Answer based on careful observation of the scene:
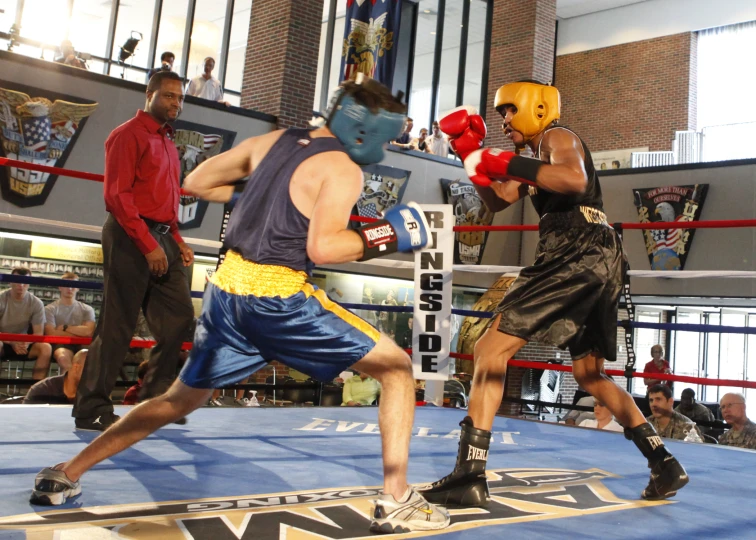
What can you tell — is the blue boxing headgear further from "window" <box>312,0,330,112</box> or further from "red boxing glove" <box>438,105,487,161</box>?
"window" <box>312,0,330,112</box>

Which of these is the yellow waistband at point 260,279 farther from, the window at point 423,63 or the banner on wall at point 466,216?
the window at point 423,63

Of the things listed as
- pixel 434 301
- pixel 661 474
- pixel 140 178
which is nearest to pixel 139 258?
pixel 140 178

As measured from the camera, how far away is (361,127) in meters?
1.79

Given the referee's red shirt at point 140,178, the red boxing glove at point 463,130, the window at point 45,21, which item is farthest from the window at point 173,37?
the red boxing glove at point 463,130

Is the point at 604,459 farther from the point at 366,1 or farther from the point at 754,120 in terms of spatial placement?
the point at 754,120

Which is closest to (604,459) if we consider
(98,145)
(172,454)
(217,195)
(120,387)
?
(172,454)

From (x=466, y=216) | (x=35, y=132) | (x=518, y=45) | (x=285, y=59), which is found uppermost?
(x=518, y=45)

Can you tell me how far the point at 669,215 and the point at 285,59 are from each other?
541 centimetres

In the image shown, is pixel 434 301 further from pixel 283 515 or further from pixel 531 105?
pixel 283 515

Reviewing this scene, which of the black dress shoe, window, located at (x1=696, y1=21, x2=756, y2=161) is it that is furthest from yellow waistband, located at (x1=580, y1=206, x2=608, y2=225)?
window, located at (x1=696, y1=21, x2=756, y2=161)

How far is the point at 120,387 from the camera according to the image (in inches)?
291

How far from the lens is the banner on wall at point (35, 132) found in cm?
713

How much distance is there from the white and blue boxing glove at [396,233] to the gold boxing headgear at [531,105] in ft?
2.56

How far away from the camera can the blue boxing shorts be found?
1727 millimetres
